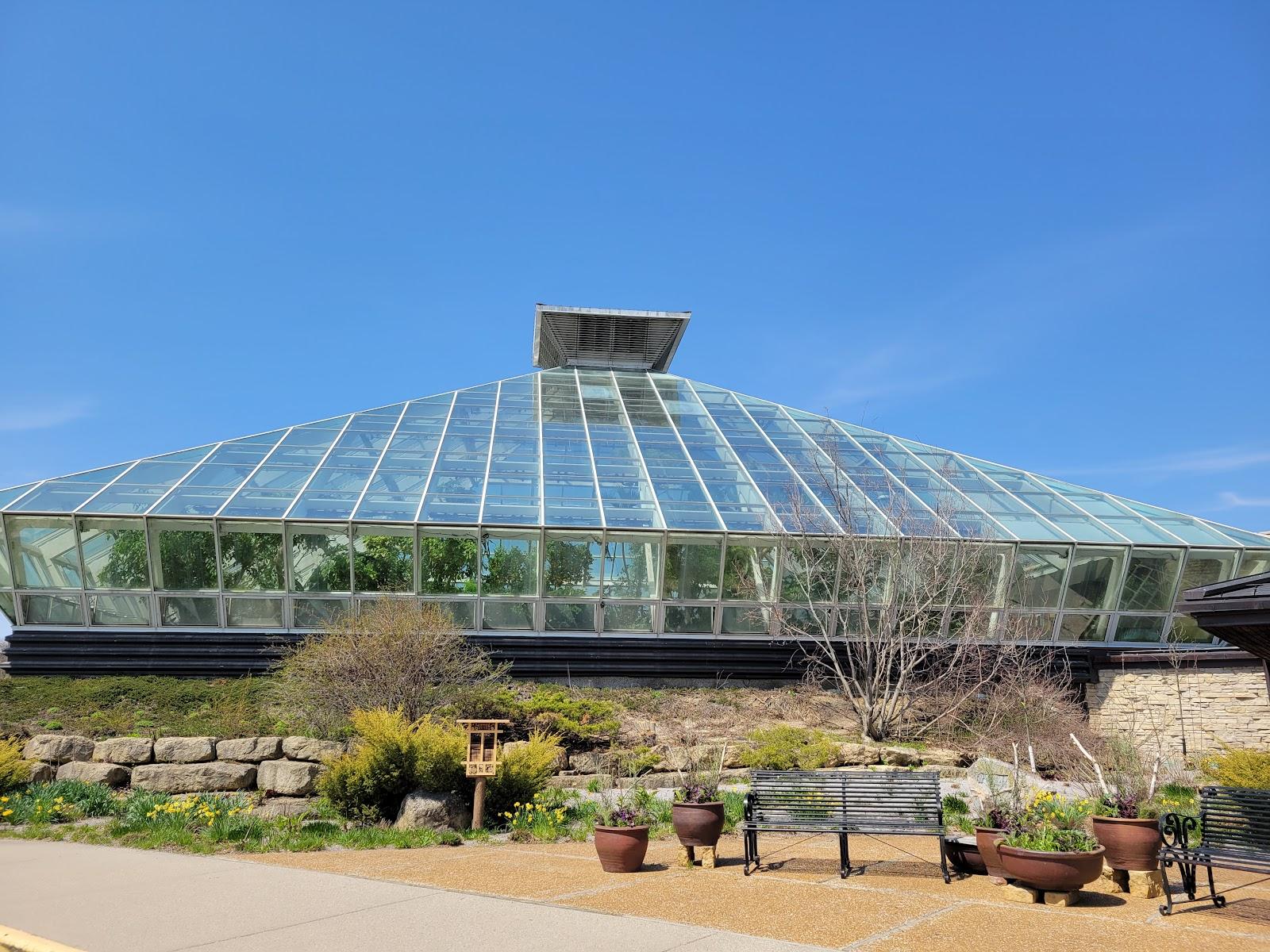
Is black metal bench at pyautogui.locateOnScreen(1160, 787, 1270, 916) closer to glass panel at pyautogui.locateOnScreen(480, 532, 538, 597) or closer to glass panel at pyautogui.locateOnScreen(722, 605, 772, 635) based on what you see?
glass panel at pyautogui.locateOnScreen(722, 605, 772, 635)

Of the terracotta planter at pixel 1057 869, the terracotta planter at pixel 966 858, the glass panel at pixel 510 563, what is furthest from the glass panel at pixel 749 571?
the terracotta planter at pixel 1057 869

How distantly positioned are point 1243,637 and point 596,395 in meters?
23.6

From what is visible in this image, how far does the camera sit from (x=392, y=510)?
70.0ft

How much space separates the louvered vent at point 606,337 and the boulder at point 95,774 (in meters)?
22.1

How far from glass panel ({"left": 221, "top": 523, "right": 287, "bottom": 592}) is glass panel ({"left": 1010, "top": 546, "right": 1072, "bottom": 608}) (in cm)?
1731

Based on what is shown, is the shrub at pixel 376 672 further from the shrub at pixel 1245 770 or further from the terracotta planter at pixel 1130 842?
the shrub at pixel 1245 770

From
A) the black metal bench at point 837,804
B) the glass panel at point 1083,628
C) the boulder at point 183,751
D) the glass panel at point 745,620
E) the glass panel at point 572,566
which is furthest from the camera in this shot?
the glass panel at point 1083,628

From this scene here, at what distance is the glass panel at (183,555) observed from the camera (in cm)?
2077

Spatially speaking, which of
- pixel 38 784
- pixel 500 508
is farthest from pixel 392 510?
pixel 38 784

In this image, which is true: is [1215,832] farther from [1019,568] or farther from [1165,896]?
[1019,568]

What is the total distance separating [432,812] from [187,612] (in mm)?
11657

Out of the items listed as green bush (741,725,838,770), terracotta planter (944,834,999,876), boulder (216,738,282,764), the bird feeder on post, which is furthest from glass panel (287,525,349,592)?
terracotta planter (944,834,999,876)

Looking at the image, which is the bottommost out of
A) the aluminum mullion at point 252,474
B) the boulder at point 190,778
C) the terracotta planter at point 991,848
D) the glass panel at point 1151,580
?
the boulder at point 190,778

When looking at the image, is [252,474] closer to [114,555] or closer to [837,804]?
[114,555]
